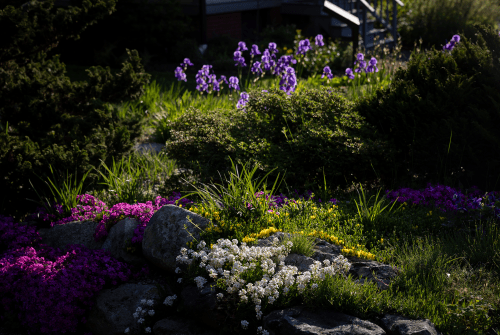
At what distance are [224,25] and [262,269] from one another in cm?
1155

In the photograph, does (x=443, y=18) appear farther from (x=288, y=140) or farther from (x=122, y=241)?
(x=122, y=241)

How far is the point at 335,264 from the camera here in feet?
10.2

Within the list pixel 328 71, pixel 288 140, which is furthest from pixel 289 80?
pixel 288 140

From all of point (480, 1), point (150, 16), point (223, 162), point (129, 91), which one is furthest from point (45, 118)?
point (480, 1)

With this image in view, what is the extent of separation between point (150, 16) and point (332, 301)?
9.47 meters

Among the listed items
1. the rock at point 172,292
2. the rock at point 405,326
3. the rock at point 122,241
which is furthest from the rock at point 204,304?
the rock at point 405,326

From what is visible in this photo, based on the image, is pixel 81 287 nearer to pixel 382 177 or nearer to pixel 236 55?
pixel 382 177

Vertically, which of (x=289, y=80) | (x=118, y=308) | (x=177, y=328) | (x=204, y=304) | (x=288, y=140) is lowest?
(x=118, y=308)

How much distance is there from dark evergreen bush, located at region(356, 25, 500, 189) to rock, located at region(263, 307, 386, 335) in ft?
8.81

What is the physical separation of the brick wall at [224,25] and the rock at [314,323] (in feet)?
37.0

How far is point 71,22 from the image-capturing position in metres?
5.09

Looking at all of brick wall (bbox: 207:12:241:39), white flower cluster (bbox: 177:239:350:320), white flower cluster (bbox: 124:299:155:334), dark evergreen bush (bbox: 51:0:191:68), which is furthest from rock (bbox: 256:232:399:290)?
brick wall (bbox: 207:12:241:39)

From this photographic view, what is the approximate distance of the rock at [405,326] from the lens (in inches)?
102

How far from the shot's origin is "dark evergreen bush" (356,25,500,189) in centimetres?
476
